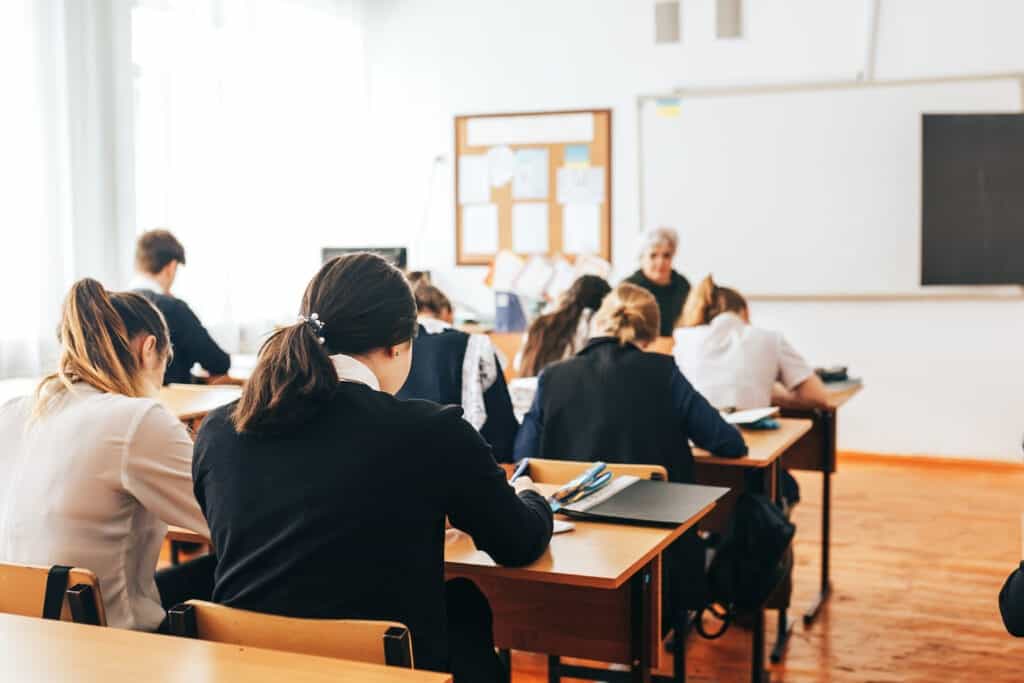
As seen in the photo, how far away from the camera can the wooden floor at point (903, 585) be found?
3.38 metres

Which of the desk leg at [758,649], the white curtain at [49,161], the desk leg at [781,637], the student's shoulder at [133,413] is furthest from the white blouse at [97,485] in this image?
the white curtain at [49,161]

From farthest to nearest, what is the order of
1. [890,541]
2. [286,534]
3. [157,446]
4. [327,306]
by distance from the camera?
[890,541] < [157,446] < [327,306] < [286,534]

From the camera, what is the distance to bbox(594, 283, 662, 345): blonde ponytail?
9.86ft

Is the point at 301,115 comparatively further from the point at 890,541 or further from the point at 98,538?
the point at 98,538

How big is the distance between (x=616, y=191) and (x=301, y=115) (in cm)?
205

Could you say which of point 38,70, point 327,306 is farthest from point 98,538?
point 38,70

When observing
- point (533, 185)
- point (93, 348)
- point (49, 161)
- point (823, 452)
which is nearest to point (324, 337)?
point (93, 348)

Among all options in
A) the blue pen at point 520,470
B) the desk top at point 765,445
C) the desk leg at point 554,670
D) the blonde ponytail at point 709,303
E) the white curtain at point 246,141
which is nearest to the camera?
the blue pen at point 520,470

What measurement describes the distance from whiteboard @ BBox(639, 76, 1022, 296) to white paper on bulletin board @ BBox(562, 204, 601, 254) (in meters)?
0.33

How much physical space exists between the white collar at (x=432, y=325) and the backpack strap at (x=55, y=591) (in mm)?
1934

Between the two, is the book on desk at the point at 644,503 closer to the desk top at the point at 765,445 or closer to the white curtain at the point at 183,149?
the desk top at the point at 765,445

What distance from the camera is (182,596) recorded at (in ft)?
8.23

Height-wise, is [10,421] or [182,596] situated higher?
[10,421]

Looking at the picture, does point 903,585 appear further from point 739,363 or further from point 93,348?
point 93,348
